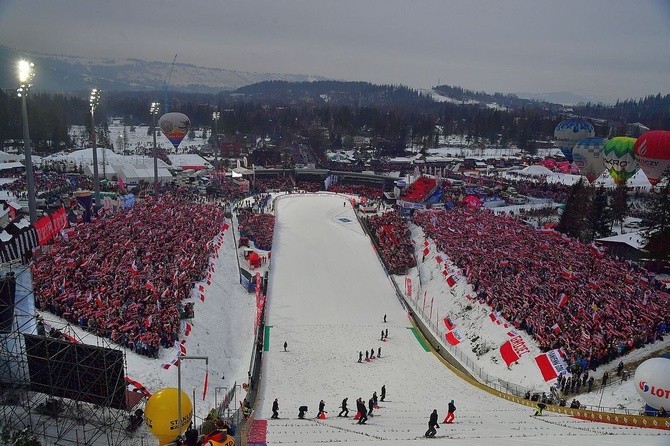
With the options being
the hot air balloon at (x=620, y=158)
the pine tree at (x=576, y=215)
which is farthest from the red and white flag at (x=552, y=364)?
the hot air balloon at (x=620, y=158)

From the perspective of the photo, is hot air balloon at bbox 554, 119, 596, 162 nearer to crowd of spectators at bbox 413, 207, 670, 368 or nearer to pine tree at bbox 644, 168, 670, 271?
pine tree at bbox 644, 168, 670, 271

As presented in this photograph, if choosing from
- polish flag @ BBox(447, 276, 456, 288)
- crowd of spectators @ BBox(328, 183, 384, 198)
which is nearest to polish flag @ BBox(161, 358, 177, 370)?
polish flag @ BBox(447, 276, 456, 288)

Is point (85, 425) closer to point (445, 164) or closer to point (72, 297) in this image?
point (72, 297)

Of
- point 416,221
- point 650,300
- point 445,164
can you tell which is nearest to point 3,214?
point 416,221

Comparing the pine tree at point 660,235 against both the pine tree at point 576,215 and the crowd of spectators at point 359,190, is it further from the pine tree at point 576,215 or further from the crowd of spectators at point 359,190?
the crowd of spectators at point 359,190

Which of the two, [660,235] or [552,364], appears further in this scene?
[660,235]

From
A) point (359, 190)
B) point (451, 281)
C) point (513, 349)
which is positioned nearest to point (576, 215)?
point (451, 281)

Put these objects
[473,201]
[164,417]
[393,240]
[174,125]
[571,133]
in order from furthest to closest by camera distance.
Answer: [174,125], [571,133], [473,201], [393,240], [164,417]

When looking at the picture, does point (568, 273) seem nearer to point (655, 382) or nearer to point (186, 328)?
point (655, 382)
